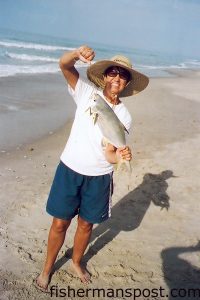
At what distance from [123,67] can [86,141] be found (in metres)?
0.72

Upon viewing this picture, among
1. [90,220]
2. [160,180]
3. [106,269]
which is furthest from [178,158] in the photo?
[90,220]

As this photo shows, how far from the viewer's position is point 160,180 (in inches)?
266

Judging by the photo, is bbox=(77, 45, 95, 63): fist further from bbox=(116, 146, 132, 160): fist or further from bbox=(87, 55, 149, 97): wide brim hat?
bbox=(116, 146, 132, 160): fist

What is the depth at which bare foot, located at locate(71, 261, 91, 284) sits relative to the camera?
13.3 ft

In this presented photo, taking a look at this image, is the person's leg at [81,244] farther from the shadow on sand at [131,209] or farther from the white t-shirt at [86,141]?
the white t-shirt at [86,141]

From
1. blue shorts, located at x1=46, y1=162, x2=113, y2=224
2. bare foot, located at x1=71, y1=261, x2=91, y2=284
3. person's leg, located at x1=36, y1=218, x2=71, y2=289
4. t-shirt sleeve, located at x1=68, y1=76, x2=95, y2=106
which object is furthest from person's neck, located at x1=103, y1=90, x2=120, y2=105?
bare foot, located at x1=71, y1=261, x2=91, y2=284

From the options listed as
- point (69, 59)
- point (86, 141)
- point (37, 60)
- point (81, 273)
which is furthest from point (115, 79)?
point (37, 60)

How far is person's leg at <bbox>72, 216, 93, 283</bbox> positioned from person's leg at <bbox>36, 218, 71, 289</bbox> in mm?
166

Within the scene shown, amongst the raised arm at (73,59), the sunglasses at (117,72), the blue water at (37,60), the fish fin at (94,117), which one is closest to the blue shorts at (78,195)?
the fish fin at (94,117)

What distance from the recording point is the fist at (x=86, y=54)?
324 centimetres

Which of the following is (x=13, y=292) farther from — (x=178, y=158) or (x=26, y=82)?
(x=26, y=82)

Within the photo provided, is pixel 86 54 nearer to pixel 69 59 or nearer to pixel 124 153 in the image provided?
pixel 69 59

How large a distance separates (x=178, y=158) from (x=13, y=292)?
195 inches

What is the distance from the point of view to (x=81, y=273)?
Result: 409cm
